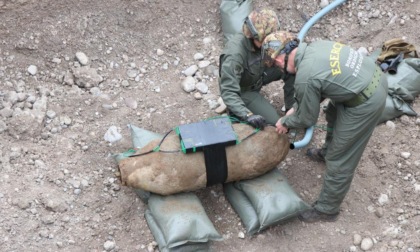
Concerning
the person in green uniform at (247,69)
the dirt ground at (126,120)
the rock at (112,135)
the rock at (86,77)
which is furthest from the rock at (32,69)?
the person in green uniform at (247,69)

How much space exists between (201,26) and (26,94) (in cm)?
207

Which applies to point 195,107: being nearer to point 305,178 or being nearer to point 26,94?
point 305,178

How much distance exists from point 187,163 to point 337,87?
1.28 meters

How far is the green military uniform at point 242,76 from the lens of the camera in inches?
186

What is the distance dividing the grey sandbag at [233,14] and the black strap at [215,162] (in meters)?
1.99

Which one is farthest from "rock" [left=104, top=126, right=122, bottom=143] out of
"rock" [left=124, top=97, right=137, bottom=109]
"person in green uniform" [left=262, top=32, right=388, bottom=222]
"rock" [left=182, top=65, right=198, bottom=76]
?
"person in green uniform" [left=262, top=32, right=388, bottom=222]

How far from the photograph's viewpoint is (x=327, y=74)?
154 inches

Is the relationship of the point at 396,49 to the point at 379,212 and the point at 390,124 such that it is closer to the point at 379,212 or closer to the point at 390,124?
the point at 390,124

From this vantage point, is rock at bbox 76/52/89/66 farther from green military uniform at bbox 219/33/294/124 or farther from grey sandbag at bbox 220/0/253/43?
green military uniform at bbox 219/33/294/124

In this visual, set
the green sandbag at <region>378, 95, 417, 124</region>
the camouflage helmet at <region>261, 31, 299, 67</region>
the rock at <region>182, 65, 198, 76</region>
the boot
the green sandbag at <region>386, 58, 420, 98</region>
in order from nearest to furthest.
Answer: the camouflage helmet at <region>261, 31, 299, 67</region> < the boot < the green sandbag at <region>378, 95, 417, 124</region> < the green sandbag at <region>386, 58, 420, 98</region> < the rock at <region>182, 65, 198, 76</region>

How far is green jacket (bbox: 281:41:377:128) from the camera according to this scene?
3.91 m

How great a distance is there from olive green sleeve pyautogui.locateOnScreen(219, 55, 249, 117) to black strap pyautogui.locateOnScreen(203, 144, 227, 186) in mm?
513

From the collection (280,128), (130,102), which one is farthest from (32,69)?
(280,128)

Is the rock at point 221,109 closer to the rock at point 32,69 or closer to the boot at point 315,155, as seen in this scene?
the boot at point 315,155
